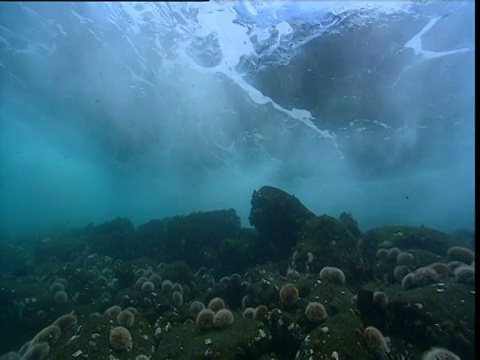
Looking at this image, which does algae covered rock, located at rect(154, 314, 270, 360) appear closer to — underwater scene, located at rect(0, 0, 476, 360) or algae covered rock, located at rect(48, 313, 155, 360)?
underwater scene, located at rect(0, 0, 476, 360)

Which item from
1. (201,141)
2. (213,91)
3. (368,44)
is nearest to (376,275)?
(368,44)

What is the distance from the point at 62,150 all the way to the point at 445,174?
5297 cm

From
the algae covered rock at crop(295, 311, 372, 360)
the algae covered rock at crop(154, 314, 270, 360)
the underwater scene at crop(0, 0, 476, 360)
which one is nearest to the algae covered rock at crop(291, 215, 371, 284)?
the underwater scene at crop(0, 0, 476, 360)

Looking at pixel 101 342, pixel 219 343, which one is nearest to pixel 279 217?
pixel 219 343

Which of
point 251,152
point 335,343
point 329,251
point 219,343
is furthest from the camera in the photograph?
point 251,152

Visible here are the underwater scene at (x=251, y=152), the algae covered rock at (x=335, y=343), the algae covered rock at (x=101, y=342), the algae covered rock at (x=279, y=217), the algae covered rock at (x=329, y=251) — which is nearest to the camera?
the algae covered rock at (x=335, y=343)

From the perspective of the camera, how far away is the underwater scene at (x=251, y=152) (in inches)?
239

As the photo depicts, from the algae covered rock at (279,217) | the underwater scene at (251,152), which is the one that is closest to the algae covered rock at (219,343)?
the underwater scene at (251,152)

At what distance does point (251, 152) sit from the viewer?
31.4 meters

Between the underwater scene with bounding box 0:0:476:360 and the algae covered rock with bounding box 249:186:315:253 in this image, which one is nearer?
the underwater scene with bounding box 0:0:476:360

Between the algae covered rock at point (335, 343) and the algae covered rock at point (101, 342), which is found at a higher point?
the algae covered rock at point (335, 343)

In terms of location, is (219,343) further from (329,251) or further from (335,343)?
(329,251)

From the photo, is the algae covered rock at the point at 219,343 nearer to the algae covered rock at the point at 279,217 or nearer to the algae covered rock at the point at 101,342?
the algae covered rock at the point at 101,342

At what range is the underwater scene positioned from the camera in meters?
6.07
